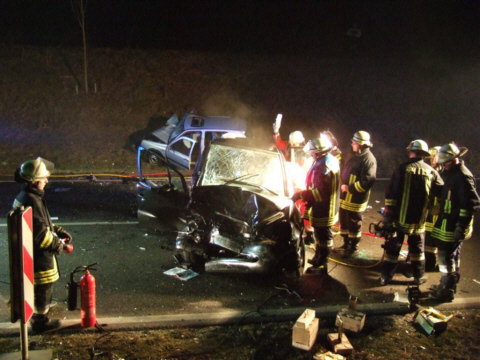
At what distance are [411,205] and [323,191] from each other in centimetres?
119

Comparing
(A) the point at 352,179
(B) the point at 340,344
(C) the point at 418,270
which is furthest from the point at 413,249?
(B) the point at 340,344

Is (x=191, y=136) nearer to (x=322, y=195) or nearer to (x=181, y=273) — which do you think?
(x=181, y=273)

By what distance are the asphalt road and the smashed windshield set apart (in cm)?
136

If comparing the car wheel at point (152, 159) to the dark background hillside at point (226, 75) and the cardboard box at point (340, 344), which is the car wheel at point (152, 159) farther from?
the cardboard box at point (340, 344)

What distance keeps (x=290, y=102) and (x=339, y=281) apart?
1222 centimetres

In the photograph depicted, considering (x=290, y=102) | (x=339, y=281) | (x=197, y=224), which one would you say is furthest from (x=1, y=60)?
(x=339, y=281)

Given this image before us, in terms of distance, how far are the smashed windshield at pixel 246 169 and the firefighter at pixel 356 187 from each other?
1.30 meters

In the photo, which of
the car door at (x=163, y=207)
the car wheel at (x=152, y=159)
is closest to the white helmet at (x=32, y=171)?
the car door at (x=163, y=207)

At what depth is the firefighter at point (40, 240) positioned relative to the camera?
178 inches

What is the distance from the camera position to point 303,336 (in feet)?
15.0

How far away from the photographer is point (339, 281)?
6457mm

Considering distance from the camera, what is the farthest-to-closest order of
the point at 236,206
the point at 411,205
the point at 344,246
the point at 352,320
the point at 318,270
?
the point at 344,246 < the point at 318,270 < the point at 236,206 < the point at 411,205 < the point at 352,320

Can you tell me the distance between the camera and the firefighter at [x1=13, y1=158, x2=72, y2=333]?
452 cm

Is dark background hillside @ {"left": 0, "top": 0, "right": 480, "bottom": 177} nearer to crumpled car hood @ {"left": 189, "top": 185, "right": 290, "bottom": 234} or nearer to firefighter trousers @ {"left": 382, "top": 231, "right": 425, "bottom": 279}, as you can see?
crumpled car hood @ {"left": 189, "top": 185, "right": 290, "bottom": 234}
